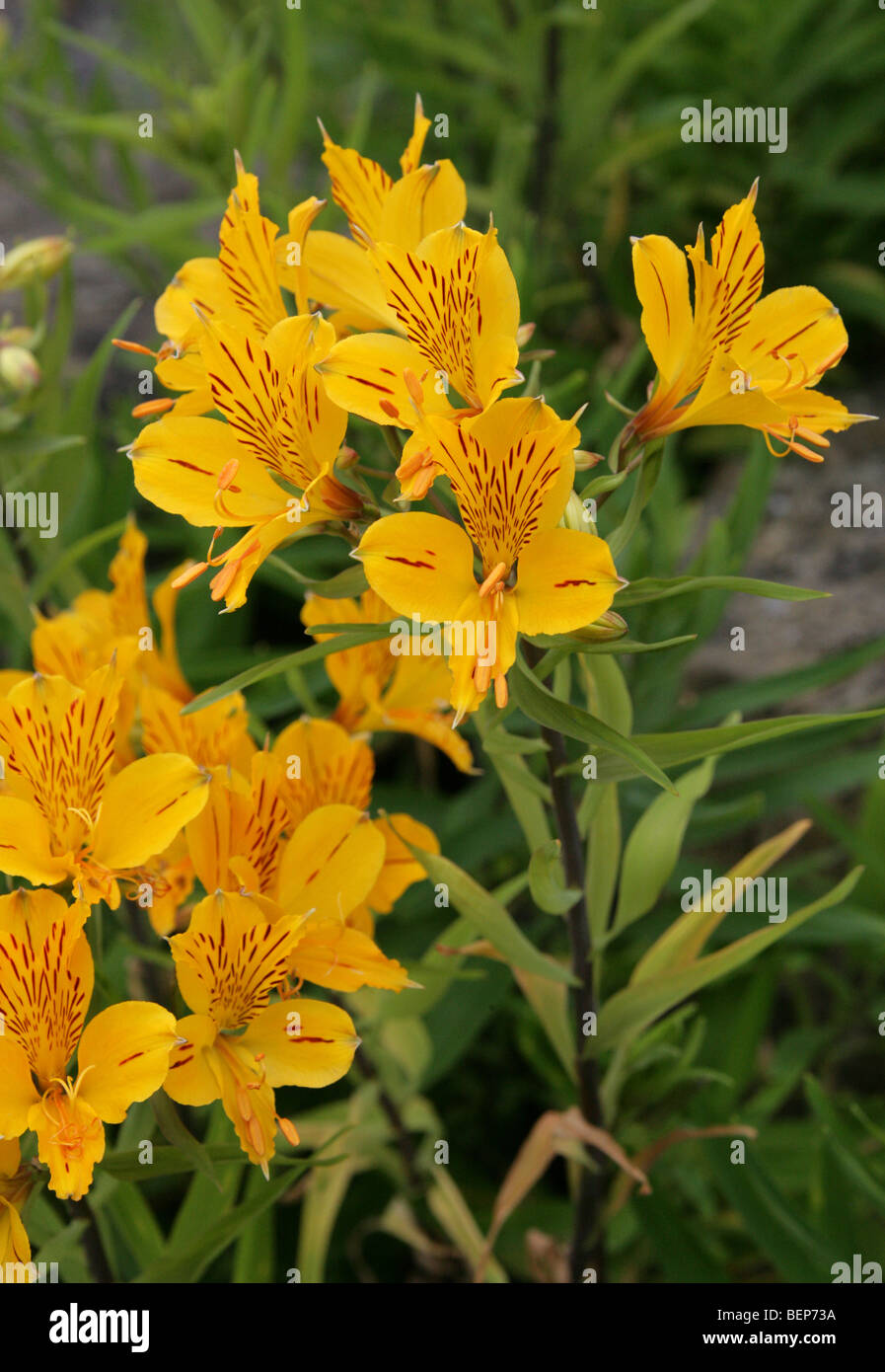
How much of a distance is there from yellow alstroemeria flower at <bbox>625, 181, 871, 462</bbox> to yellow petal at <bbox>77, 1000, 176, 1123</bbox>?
38 centimetres

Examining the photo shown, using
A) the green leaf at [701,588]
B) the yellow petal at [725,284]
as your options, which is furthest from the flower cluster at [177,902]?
the yellow petal at [725,284]

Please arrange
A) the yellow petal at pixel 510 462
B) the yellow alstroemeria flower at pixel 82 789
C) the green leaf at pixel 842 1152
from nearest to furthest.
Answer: the yellow petal at pixel 510 462
the yellow alstroemeria flower at pixel 82 789
the green leaf at pixel 842 1152

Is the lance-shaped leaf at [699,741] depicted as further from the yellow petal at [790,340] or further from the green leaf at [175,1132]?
the green leaf at [175,1132]

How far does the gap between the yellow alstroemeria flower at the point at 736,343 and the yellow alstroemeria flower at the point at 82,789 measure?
30 cm

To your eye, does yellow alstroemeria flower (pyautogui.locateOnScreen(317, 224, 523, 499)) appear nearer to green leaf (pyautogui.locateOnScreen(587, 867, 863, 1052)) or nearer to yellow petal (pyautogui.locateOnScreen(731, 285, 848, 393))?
yellow petal (pyautogui.locateOnScreen(731, 285, 848, 393))

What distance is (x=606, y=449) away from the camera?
132 cm

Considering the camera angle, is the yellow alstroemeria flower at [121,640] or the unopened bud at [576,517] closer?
the unopened bud at [576,517]

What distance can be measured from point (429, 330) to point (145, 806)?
0.29 m

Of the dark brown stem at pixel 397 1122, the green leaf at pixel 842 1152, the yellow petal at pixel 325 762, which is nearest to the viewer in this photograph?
the yellow petal at pixel 325 762

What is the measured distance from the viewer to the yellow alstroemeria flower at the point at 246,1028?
0.61 m

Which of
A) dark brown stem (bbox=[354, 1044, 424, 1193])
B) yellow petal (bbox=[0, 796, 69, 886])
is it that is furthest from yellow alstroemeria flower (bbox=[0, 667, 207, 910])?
dark brown stem (bbox=[354, 1044, 424, 1193])

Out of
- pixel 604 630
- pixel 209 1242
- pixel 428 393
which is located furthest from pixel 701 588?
pixel 209 1242

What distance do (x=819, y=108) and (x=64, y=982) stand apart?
1654mm

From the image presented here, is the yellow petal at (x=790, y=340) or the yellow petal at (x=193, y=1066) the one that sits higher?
the yellow petal at (x=790, y=340)
